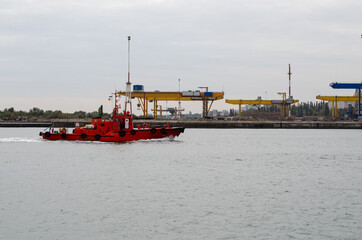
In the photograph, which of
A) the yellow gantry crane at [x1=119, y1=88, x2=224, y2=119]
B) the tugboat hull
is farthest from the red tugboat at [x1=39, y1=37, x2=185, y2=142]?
the yellow gantry crane at [x1=119, y1=88, x2=224, y2=119]

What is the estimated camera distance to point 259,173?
121ft

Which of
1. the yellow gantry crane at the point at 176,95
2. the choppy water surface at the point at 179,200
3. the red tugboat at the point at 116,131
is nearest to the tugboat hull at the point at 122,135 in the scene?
the red tugboat at the point at 116,131

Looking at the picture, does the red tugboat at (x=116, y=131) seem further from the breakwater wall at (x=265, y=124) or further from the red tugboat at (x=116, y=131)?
the breakwater wall at (x=265, y=124)

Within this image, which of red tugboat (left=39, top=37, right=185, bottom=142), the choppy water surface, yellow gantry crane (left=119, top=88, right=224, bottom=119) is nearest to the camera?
the choppy water surface

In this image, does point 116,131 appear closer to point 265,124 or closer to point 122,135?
point 122,135

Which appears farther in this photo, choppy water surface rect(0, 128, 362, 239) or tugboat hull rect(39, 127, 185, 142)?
tugboat hull rect(39, 127, 185, 142)

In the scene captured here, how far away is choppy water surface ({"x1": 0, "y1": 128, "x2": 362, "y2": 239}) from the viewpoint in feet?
63.3

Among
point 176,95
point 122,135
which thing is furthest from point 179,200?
point 176,95

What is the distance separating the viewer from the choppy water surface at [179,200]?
1928 cm

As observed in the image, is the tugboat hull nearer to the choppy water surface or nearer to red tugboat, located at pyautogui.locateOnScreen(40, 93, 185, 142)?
red tugboat, located at pyautogui.locateOnScreen(40, 93, 185, 142)

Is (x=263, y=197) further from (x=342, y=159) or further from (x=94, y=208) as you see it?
(x=342, y=159)

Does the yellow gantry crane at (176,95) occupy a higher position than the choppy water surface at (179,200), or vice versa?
the yellow gantry crane at (176,95)

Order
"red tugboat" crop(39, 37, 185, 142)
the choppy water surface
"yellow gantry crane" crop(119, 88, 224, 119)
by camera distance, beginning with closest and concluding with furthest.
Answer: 1. the choppy water surface
2. "red tugboat" crop(39, 37, 185, 142)
3. "yellow gantry crane" crop(119, 88, 224, 119)

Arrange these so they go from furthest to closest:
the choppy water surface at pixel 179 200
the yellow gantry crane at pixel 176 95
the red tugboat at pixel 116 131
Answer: the yellow gantry crane at pixel 176 95
the red tugboat at pixel 116 131
the choppy water surface at pixel 179 200
